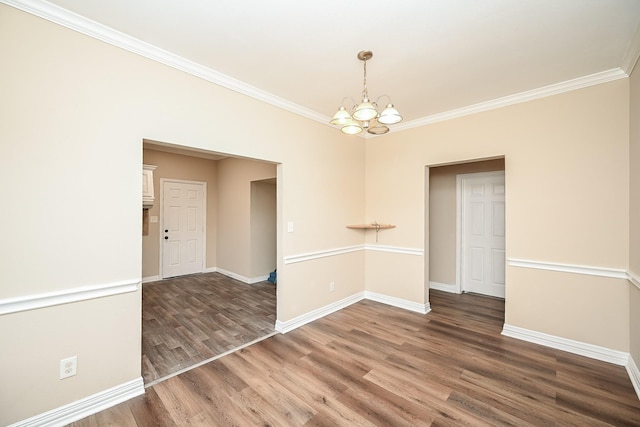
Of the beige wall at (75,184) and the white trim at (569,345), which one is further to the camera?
the white trim at (569,345)

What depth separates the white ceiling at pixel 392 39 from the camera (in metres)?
1.77

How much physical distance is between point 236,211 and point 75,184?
3950mm

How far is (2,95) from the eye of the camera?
5.34ft

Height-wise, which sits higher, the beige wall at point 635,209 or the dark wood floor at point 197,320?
the beige wall at point 635,209

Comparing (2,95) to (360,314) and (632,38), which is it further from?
(632,38)

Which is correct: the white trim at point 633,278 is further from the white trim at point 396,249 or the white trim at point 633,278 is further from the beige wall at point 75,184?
the beige wall at point 75,184

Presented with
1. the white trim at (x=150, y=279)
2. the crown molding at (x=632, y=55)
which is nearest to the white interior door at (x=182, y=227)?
the white trim at (x=150, y=279)

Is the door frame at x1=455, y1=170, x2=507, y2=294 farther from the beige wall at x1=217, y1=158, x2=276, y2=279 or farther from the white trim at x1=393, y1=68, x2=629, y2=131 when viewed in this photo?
the beige wall at x1=217, y1=158, x2=276, y2=279

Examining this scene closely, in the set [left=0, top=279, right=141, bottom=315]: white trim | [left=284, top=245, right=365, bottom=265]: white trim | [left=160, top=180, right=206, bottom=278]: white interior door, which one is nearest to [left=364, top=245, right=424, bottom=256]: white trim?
[left=284, top=245, right=365, bottom=265]: white trim

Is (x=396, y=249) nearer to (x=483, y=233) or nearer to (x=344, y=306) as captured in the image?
(x=344, y=306)

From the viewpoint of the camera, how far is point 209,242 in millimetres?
6383

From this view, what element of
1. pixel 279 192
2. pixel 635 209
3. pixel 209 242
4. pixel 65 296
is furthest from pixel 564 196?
pixel 209 242

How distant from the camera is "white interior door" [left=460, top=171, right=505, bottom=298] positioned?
175 inches

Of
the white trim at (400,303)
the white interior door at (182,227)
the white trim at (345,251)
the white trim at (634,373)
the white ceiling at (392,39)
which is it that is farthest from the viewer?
the white interior door at (182,227)
